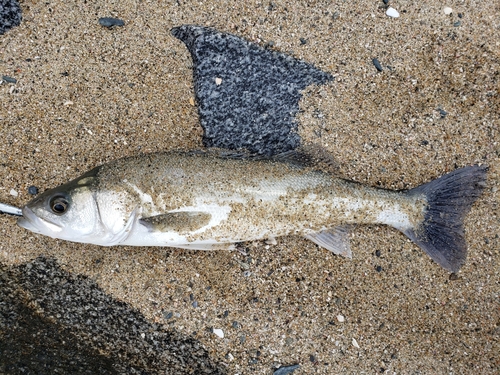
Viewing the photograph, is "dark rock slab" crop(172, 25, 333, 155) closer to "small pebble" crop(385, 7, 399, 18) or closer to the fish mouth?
"small pebble" crop(385, 7, 399, 18)

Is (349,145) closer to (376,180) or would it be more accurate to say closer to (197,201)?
(376,180)

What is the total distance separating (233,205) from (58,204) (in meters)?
1.29

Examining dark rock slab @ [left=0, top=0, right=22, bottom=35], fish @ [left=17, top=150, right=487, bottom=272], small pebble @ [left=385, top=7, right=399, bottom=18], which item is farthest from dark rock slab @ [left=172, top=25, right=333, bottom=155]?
dark rock slab @ [left=0, top=0, right=22, bottom=35]

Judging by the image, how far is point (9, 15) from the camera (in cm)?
350

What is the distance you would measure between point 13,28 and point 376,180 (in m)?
3.39

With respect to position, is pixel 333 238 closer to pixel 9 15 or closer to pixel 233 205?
pixel 233 205

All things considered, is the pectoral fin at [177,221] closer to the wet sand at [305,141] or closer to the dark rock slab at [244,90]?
the wet sand at [305,141]

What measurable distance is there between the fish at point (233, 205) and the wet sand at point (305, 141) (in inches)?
8.8

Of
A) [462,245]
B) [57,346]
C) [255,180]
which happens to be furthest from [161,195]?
[462,245]

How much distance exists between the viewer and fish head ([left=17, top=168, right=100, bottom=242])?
3.02 m

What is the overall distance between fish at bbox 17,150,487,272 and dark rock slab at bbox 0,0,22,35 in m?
1.55

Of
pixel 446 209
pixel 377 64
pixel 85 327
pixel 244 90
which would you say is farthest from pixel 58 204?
pixel 446 209

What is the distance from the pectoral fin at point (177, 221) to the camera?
3.12 metres

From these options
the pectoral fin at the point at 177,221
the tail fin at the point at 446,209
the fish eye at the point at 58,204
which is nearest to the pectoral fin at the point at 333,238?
the tail fin at the point at 446,209
